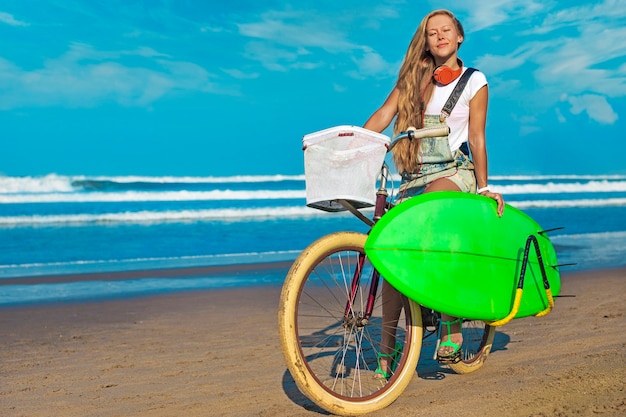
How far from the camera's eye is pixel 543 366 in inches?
168

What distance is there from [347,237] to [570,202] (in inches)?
1016

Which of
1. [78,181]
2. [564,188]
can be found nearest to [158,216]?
[78,181]

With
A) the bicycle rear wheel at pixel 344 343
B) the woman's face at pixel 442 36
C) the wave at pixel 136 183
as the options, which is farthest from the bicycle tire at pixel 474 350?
the wave at pixel 136 183

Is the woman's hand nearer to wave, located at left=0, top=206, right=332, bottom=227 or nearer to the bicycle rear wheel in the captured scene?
the bicycle rear wheel

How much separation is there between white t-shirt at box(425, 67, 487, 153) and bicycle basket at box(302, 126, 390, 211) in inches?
27.0

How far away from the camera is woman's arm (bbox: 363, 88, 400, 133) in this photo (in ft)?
13.4

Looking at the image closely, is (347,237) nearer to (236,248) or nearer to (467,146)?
(467,146)

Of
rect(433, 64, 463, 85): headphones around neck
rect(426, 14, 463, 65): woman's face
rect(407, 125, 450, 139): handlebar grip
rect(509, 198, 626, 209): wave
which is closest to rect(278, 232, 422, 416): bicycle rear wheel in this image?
rect(407, 125, 450, 139): handlebar grip

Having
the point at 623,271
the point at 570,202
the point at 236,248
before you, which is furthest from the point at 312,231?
the point at 570,202

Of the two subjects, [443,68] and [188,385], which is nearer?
[443,68]

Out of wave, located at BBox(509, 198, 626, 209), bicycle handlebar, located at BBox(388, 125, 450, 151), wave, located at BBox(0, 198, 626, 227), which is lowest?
wave, located at BBox(509, 198, 626, 209)

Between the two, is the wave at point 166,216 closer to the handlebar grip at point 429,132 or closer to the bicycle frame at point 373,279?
the bicycle frame at point 373,279

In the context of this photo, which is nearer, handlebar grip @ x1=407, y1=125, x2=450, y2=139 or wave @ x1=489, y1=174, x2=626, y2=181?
handlebar grip @ x1=407, y1=125, x2=450, y2=139

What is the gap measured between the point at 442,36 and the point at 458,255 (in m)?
1.31
